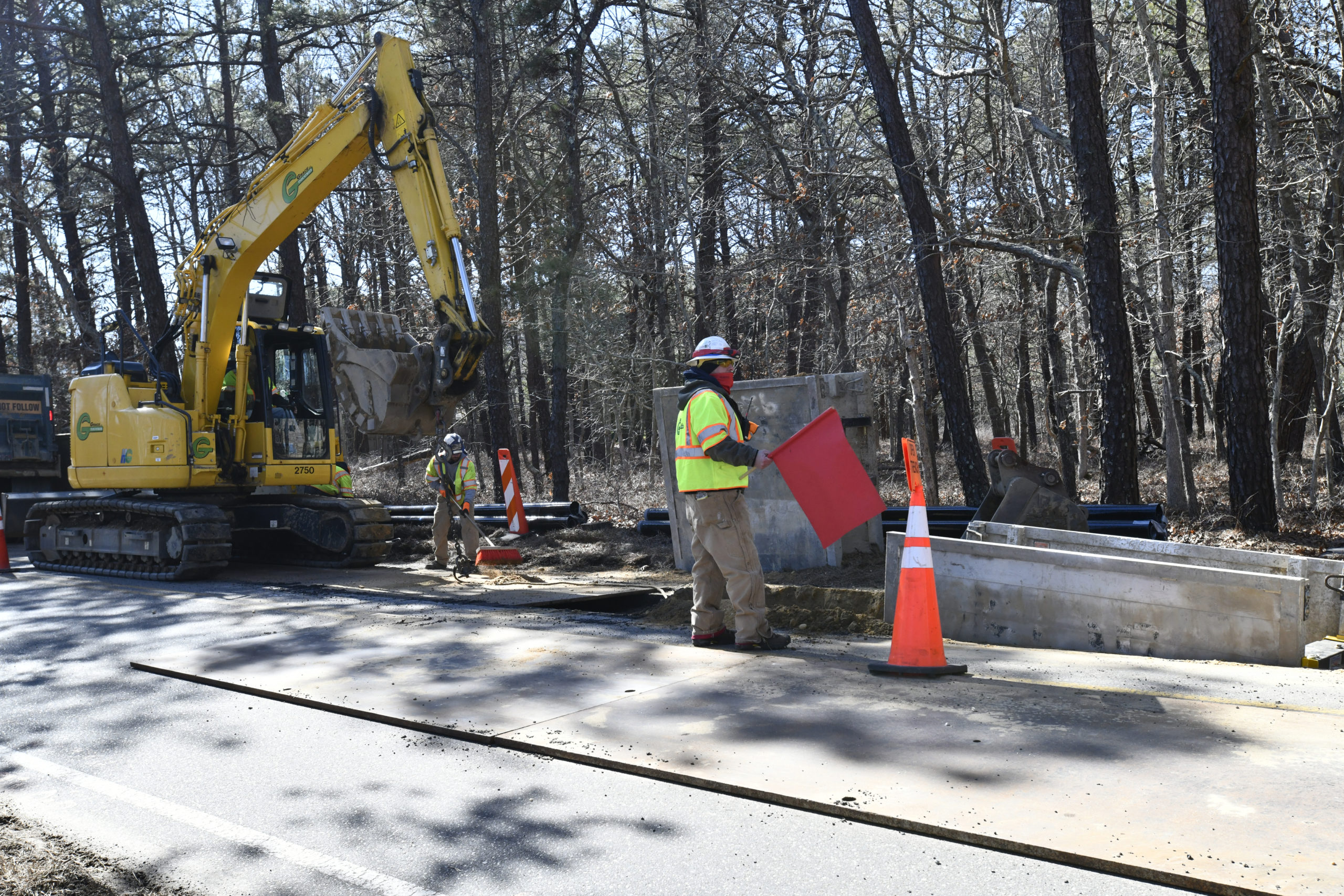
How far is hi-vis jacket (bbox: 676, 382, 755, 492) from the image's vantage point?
676 centimetres

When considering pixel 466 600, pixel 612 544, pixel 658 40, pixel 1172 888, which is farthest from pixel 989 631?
pixel 658 40

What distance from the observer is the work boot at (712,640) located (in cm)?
727

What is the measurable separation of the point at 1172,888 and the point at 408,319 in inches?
1203

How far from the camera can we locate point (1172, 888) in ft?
10.9

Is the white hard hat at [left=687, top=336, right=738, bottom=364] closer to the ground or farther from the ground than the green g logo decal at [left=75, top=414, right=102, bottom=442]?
closer to the ground

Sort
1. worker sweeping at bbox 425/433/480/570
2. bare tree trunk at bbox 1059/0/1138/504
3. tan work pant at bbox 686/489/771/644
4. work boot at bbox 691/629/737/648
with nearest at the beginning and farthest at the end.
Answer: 1. tan work pant at bbox 686/489/771/644
2. work boot at bbox 691/629/737/648
3. bare tree trunk at bbox 1059/0/1138/504
4. worker sweeping at bbox 425/433/480/570

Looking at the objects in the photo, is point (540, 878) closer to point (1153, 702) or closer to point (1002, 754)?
point (1002, 754)

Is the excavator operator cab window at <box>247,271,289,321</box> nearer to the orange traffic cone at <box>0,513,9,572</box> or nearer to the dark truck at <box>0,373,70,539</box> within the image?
the orange traffic cone at <box>0,513,9,572</box>

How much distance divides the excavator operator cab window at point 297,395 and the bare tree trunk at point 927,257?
8.76 meters

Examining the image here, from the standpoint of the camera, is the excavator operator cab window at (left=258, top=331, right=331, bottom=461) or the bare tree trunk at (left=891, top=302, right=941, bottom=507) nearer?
the excavator operator cab window at (left=258, top=331, right=331, bottom=461)

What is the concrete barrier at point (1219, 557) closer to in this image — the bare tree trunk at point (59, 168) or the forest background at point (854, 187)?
the forest background at point (854, 187)

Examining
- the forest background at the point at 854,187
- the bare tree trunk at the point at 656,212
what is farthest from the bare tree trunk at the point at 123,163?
the bare tree trunk at the point at 656,212

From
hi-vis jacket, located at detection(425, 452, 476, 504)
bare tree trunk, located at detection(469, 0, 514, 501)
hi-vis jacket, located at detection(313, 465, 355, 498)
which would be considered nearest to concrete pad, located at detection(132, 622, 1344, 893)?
hi-vis jacket, located at detection(425, 452, 476, 504)

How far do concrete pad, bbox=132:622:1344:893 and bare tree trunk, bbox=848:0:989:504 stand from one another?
860 cm
